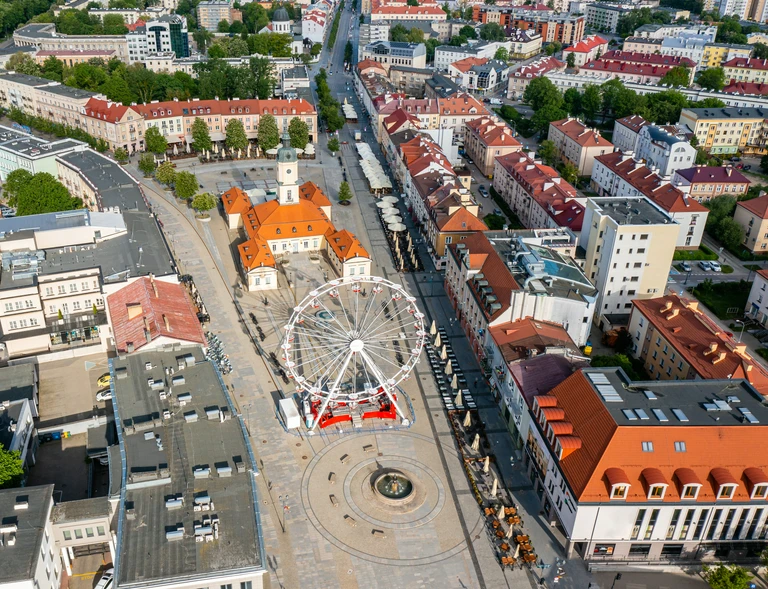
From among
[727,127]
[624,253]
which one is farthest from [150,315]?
[727,127]

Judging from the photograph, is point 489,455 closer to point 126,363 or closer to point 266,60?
point 126,363

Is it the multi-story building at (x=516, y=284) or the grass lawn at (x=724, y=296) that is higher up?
the multi-story building at (x=516, y=284)

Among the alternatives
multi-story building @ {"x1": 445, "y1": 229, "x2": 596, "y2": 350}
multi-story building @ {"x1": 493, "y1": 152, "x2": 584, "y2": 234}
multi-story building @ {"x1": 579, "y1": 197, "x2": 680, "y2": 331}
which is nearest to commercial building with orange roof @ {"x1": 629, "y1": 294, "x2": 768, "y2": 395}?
multi-story building @ {"x1": 579, "y1": 197, "x2": 680, "y2": 331}

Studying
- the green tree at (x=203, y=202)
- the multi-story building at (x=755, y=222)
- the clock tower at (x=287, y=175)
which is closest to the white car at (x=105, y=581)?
the clock tower at (x=287, y=175)

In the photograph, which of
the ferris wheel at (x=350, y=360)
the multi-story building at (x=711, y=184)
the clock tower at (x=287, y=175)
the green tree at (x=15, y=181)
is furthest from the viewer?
the multi-story building at (x=711, y=184)

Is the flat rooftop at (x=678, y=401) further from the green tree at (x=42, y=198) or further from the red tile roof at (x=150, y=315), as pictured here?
the green tree at (x=42, y=198)

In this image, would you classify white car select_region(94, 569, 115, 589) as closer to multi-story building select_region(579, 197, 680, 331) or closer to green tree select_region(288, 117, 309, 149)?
multi-story building select_region(579, 197, 680, 331)
